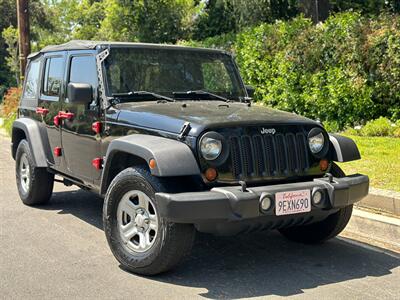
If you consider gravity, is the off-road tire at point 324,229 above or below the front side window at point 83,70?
below

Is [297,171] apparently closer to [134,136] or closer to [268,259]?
[268,259]

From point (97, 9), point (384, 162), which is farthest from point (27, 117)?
point (97, 9)

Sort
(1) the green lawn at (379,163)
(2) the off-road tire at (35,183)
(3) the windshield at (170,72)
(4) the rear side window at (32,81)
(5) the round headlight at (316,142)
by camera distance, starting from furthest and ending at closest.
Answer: (4) the rear side window at (32,81), (1) the green lawn at (379,163), (2) the off-road tire at (35,183), (3) the windshield at (170,72), (5) the round headlight at (316,142)

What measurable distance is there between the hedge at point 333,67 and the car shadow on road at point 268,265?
6.08m

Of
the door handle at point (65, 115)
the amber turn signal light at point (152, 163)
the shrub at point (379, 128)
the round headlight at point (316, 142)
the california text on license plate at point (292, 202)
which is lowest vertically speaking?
the california text on license plate at point (292, 202)

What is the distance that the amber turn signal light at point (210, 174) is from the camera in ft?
14.4

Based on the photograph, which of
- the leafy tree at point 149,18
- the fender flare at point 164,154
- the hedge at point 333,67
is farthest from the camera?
the leafy tree at point 149,18

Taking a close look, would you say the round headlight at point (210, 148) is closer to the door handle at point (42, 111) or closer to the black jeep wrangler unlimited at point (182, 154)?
the black jeep wrangler unlimited at point (182, 154)

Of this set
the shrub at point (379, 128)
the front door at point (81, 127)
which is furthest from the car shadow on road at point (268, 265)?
the shrub at point (379, 128)

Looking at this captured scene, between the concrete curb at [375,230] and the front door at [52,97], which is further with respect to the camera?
the front door at [52,97]

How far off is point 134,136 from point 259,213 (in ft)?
4.22

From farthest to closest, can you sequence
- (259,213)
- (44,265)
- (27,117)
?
1. (27,117)
2. (44,265)
3. (259,213)

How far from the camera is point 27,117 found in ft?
23.7

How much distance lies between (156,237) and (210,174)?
65cm
